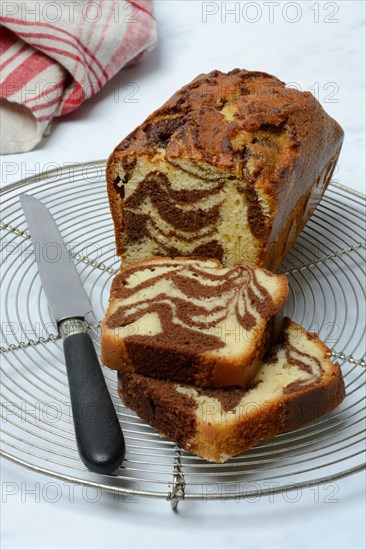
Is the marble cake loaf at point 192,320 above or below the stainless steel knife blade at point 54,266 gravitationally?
above

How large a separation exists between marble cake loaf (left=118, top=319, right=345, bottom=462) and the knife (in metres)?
0.14

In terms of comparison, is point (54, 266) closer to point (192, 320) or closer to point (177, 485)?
point (192, 320)

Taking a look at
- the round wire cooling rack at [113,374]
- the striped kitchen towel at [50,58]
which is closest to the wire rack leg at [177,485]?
the round wire cooling rack at [113,374]

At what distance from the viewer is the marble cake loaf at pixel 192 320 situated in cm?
264

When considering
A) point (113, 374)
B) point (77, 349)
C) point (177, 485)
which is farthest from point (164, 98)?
point (177, 485)

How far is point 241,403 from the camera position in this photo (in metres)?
2.61

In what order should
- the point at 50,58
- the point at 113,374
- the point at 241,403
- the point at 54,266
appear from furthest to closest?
the point at 50,58
the point at 54,266
the point at 113,374
the point at 241,403

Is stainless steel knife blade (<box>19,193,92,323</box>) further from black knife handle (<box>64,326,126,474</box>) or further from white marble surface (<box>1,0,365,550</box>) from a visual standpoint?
white marble surface (<box>1,0,365,550</box>)

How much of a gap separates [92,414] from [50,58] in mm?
2375

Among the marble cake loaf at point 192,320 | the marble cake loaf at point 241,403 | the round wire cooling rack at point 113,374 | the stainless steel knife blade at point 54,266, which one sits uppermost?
the marble cake loaf at point 192,320

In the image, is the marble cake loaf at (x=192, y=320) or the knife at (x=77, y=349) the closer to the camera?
the knife at (x=77, y=349)

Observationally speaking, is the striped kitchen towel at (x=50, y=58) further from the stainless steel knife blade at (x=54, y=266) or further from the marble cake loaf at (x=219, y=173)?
the marble cake loaf at (x=219, y=173)

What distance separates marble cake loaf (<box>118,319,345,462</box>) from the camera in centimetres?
253

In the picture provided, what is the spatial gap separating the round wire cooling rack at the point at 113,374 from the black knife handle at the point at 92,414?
0.21 feet
